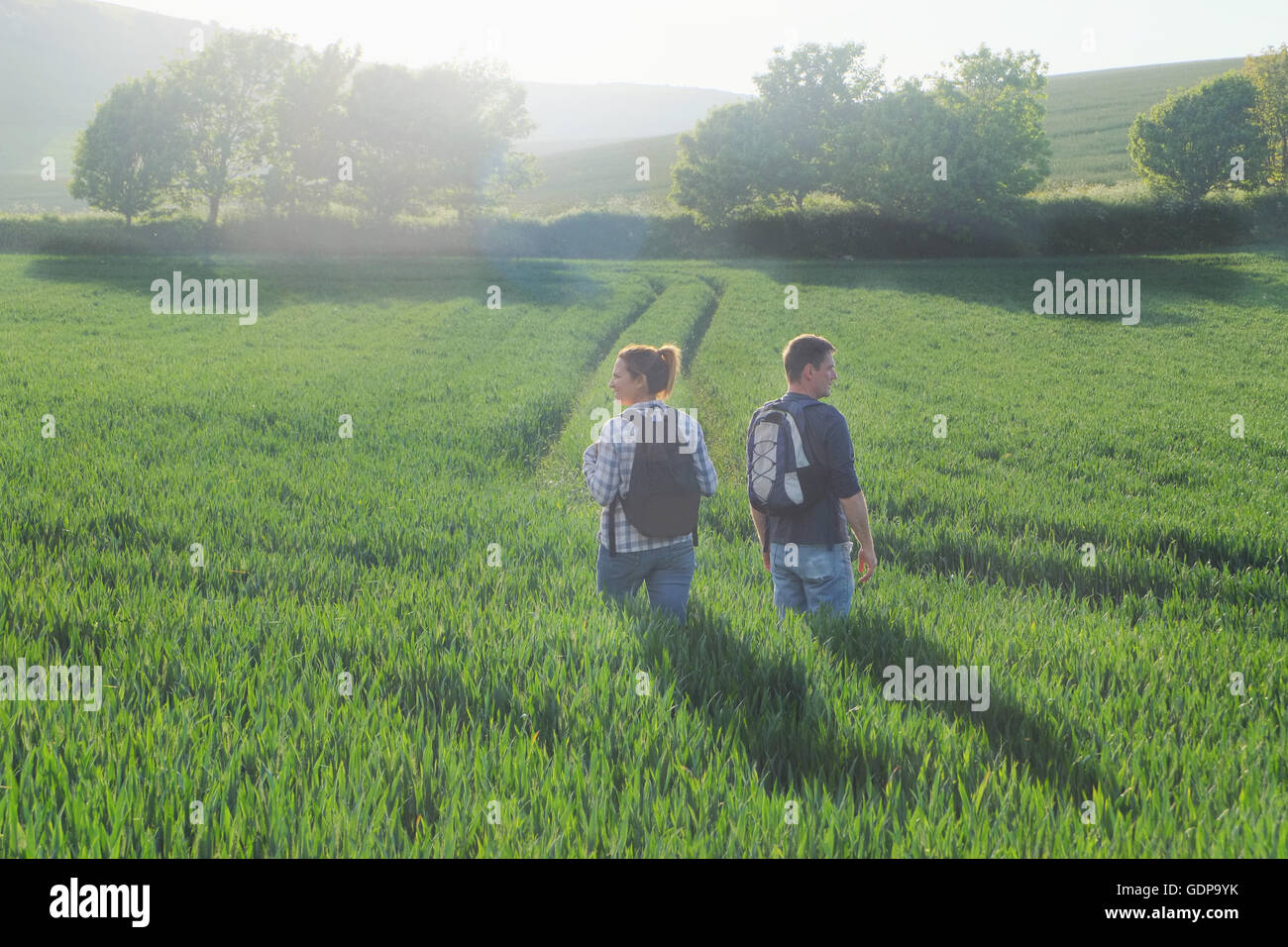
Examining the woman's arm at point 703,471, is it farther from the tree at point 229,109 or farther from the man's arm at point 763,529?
the tree at point 229,109

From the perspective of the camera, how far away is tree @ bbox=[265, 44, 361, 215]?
171ft

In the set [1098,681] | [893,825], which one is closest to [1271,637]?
[1098,681]

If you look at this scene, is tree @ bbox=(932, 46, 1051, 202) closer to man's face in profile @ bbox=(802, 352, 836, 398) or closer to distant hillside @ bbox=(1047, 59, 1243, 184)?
distant hillside @ bbox=(1047, 59, 1243, 184)

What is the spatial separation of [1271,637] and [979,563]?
8.23 ft

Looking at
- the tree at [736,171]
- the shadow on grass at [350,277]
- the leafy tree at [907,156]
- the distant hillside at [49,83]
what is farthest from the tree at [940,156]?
the distant hillside at [49,83]

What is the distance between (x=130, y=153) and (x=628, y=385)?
57.4m

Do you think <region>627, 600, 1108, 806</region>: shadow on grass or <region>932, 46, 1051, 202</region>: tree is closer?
<region>627, 600, 1108, 806</region>: shadow on grass

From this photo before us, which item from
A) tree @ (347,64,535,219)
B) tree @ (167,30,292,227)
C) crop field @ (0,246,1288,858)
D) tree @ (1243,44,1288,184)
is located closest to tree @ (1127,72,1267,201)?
tree @ (1243,44,1288,184)

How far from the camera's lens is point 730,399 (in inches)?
577

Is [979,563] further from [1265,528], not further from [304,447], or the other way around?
[304,447]

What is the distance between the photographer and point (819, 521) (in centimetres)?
481

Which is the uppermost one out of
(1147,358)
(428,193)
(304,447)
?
(428,193)

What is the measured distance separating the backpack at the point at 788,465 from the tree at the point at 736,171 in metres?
52.3

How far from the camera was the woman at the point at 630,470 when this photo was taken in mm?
4617
